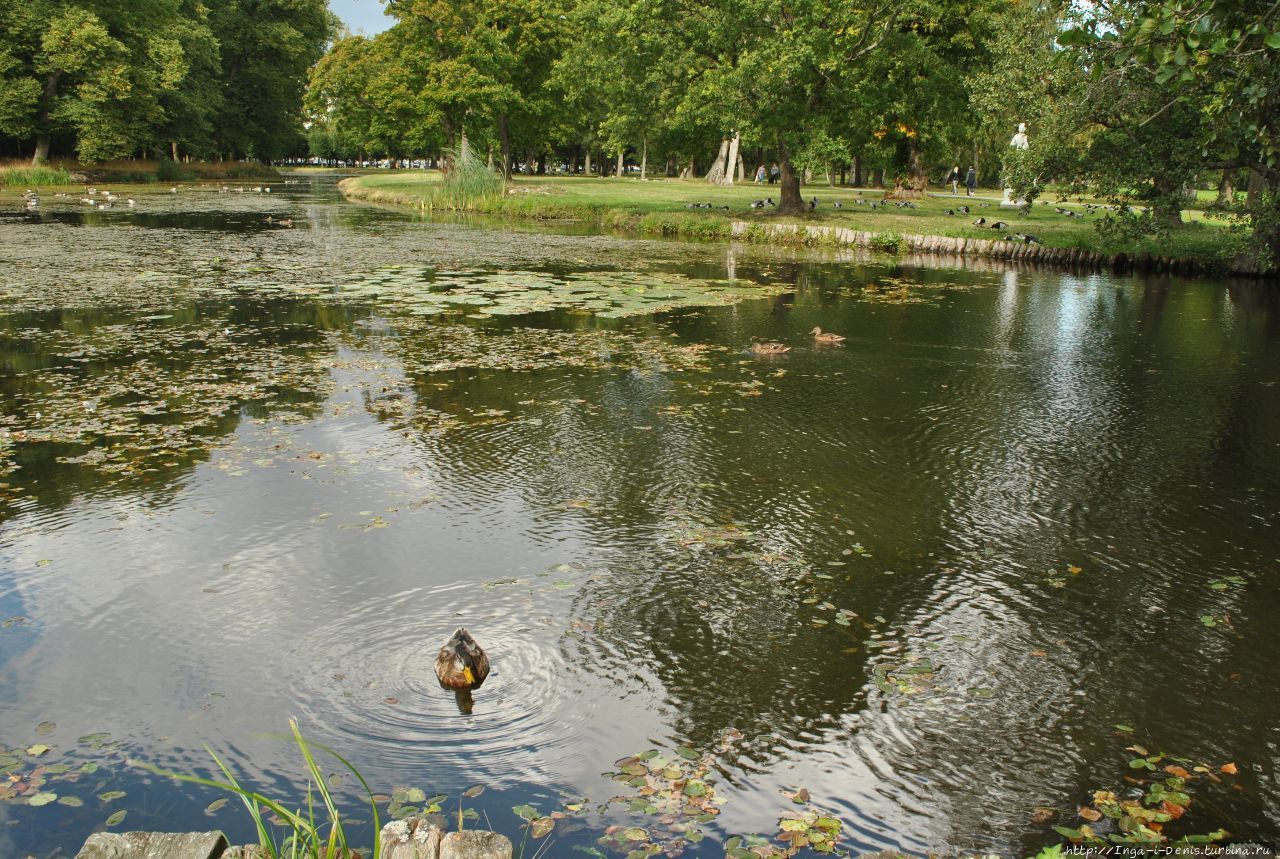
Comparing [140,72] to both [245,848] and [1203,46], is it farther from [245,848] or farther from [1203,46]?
[245,848]

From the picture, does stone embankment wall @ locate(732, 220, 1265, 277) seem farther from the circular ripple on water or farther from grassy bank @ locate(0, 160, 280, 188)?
grassy bank @ locate(0, 160, 280, 188)

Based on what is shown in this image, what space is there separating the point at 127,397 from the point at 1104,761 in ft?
31.6

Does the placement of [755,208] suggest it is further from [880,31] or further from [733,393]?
[733,393]

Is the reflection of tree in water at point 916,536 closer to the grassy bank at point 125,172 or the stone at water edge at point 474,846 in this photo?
the stone at water edge at point 474,846

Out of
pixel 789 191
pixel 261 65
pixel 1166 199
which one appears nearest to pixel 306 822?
pixel 1166 199

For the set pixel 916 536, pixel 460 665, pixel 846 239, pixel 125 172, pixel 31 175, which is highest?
pixel 125 172

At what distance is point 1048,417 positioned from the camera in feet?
32.4

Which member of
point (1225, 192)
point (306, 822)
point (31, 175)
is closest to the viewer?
point (306, 822)

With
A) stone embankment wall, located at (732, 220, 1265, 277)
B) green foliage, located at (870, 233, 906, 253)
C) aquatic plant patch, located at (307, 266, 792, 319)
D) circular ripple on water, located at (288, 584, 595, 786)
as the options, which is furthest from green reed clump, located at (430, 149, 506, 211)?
circular ripple on water, located at (288, 584, 595, 786)

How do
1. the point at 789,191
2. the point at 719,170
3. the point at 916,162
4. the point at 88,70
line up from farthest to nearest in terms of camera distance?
the point at 719,170
the point at 88,70
the point at 916,162
the point at 789,191

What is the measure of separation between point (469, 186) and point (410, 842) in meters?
36.2

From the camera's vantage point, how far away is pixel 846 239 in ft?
89.1

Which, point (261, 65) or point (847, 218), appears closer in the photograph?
point (847, 218)

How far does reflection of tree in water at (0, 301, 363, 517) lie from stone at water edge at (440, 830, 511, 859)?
5.72 m
